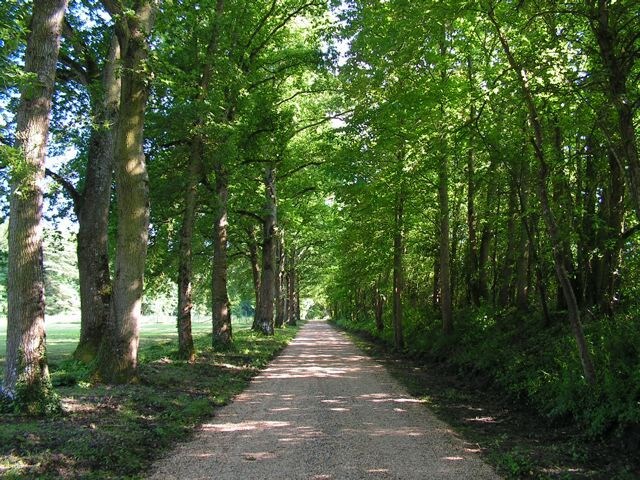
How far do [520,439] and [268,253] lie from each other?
61.4ft

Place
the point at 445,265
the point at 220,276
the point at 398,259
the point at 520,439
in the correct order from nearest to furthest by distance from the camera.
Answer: the point at 520,439 → the point at 445,265 → the point at 220,276 → the point at 398,259

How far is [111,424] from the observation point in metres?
6.59

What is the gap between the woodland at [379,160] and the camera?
674 cm

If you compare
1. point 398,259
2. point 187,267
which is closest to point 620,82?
point 187,267

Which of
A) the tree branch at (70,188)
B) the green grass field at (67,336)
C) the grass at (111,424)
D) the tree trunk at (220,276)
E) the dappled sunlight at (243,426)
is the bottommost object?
the green grass field at (67,336)

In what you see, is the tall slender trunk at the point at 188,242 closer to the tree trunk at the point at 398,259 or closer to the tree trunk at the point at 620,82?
the tree trunk at the point at 398,259

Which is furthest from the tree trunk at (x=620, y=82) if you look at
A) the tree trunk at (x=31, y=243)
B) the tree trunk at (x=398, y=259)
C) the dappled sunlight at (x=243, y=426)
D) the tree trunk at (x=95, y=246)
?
the tree trunk at (x=398, y=259)

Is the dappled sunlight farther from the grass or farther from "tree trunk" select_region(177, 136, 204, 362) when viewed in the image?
"tree trunk" select_region(177, 136, 204, 362)

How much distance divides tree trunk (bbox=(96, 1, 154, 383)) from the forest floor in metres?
5.77

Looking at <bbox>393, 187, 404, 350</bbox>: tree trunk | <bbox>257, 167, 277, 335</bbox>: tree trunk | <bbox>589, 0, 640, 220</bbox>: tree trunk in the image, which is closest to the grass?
<bbox>589, 0, 640, 220</bbox>: tree trunk

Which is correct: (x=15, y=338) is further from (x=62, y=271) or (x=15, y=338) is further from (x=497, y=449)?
(x=62, y=271)

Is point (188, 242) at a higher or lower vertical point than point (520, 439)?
higher

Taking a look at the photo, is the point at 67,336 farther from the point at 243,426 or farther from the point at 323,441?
the point at 323,441

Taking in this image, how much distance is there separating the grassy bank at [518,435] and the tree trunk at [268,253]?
42.6ft
